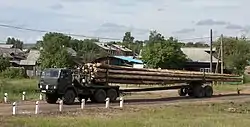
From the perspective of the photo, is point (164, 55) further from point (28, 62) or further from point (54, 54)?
point (28, 62)

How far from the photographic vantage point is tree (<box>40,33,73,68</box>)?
9450cm

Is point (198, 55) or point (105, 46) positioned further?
point (105, 46)

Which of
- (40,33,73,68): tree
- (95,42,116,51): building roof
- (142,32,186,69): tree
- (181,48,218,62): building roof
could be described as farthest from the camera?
(95,42,116,51): building roof

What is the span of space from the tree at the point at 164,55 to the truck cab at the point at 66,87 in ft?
166

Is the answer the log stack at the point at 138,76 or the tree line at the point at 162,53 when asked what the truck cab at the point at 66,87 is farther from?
the tree line at the point at 162,53

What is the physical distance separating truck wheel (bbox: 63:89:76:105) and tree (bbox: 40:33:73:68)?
182ft

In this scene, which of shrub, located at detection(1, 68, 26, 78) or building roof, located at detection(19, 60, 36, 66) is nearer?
shrub, located at detection(1, 68, 26, 78)

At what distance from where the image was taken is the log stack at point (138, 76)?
36.4 metres

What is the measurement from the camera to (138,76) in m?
40.7

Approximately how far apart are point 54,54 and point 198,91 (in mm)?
57421

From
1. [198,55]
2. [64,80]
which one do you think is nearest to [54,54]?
[198,55]

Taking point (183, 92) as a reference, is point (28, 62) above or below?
above

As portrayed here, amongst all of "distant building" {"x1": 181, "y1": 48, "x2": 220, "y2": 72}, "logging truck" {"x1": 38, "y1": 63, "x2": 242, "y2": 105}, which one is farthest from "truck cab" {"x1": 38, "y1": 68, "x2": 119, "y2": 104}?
"distant building" {"x1": 181, "y1": 48, "x2": 220, "y2": 72}

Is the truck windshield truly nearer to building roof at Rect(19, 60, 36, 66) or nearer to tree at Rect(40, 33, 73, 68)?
tree at Rect(40, 33, 73, 68)
